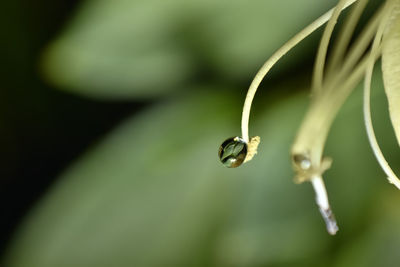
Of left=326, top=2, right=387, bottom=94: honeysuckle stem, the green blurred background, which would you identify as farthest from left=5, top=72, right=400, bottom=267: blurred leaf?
left=326, top=2, right=387, bottom=94: honeysuckle stem

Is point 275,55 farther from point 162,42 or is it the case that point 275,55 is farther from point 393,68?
point 162,42

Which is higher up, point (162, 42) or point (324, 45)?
point (162, 42)

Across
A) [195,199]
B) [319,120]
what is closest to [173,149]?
[195,199]

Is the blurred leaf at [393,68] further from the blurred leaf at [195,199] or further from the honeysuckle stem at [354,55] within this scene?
the blurred leaf at [195,199]

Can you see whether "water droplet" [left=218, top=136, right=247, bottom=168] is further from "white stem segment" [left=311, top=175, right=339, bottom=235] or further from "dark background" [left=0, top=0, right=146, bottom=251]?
"dark background" [left=0, top=0, right=146, bottom=251]

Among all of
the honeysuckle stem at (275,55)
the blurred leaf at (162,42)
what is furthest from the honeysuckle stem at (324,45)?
the blurred leaf at (162,42)
